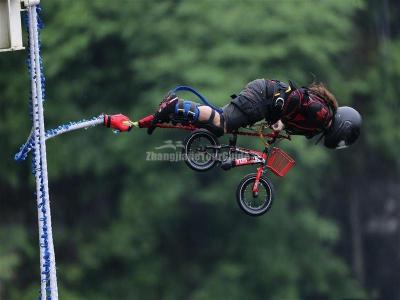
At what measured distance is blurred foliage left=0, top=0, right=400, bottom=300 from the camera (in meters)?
48.8

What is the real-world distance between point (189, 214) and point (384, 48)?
1116 cm

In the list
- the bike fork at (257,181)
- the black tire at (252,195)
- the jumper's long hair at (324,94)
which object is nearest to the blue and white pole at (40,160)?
the black tire at (252,195)

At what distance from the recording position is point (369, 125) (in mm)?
54562

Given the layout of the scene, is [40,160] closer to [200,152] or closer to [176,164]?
[200,152]

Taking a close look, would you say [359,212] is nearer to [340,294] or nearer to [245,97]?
[340,294]

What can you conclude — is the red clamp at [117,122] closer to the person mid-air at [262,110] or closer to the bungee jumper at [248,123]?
the bungee jumper at [248,123]

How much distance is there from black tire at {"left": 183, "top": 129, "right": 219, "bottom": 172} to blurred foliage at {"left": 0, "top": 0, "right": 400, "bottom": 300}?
86.3 feet

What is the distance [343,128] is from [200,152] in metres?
2.33

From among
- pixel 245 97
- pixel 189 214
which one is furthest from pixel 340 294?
pixel 245 97

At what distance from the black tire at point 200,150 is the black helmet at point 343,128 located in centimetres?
189

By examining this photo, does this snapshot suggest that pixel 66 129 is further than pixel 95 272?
No

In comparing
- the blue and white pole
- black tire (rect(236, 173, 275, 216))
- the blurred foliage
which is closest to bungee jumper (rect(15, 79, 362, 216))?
black tire (rect(236, 173, 275, 216))

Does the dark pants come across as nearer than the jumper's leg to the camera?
No

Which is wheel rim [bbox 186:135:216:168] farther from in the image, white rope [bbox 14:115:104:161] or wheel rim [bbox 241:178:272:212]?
white rope [bbox 14:115:104:161]
